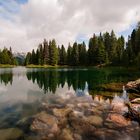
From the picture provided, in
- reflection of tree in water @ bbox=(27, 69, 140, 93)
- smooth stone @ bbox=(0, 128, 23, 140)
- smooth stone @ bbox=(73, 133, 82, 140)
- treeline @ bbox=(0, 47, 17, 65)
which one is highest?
treeline @ bbox=(0, 47, 17, 65)

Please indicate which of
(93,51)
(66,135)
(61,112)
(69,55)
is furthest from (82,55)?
(66,135)

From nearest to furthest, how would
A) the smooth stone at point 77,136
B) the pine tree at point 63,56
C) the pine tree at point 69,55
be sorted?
the smooth stone at point 77,136
the pine tree at point 69,55
the pine tree at point 63,56

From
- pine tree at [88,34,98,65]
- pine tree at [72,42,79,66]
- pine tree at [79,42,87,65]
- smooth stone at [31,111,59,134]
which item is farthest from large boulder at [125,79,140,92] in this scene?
pine tree at [72,42,79,66]

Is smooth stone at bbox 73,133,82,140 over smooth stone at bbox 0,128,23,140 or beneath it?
beneath

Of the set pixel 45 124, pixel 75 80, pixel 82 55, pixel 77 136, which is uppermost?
pixel 82 55

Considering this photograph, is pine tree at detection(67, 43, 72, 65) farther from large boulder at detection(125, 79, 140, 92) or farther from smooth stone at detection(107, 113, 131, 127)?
smooth stone at detection(107, 113, 131, 127)

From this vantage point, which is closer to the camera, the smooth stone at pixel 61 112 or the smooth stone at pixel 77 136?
the smooth stone at pixel 77 136

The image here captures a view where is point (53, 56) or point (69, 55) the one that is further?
point (69, 55)

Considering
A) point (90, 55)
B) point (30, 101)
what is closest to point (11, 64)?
point (90, 55)

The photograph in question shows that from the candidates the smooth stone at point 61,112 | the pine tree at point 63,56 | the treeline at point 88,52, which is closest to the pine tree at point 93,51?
the treeline at point 88,52

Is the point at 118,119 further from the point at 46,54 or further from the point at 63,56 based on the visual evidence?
the point at 63,56

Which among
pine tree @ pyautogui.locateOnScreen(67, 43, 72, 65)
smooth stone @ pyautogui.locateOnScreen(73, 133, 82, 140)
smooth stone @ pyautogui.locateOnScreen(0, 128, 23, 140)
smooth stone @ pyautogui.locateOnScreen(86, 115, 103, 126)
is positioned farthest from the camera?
pine tree @ pyautogui.locateOnScreen(67, 43, 72, 65)

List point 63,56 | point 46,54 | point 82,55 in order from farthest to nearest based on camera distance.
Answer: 1. point 63,56
2. point 82,55
3. point 46,54

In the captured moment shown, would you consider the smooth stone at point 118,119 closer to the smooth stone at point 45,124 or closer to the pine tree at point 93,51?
the smooth stone at point 45,124
